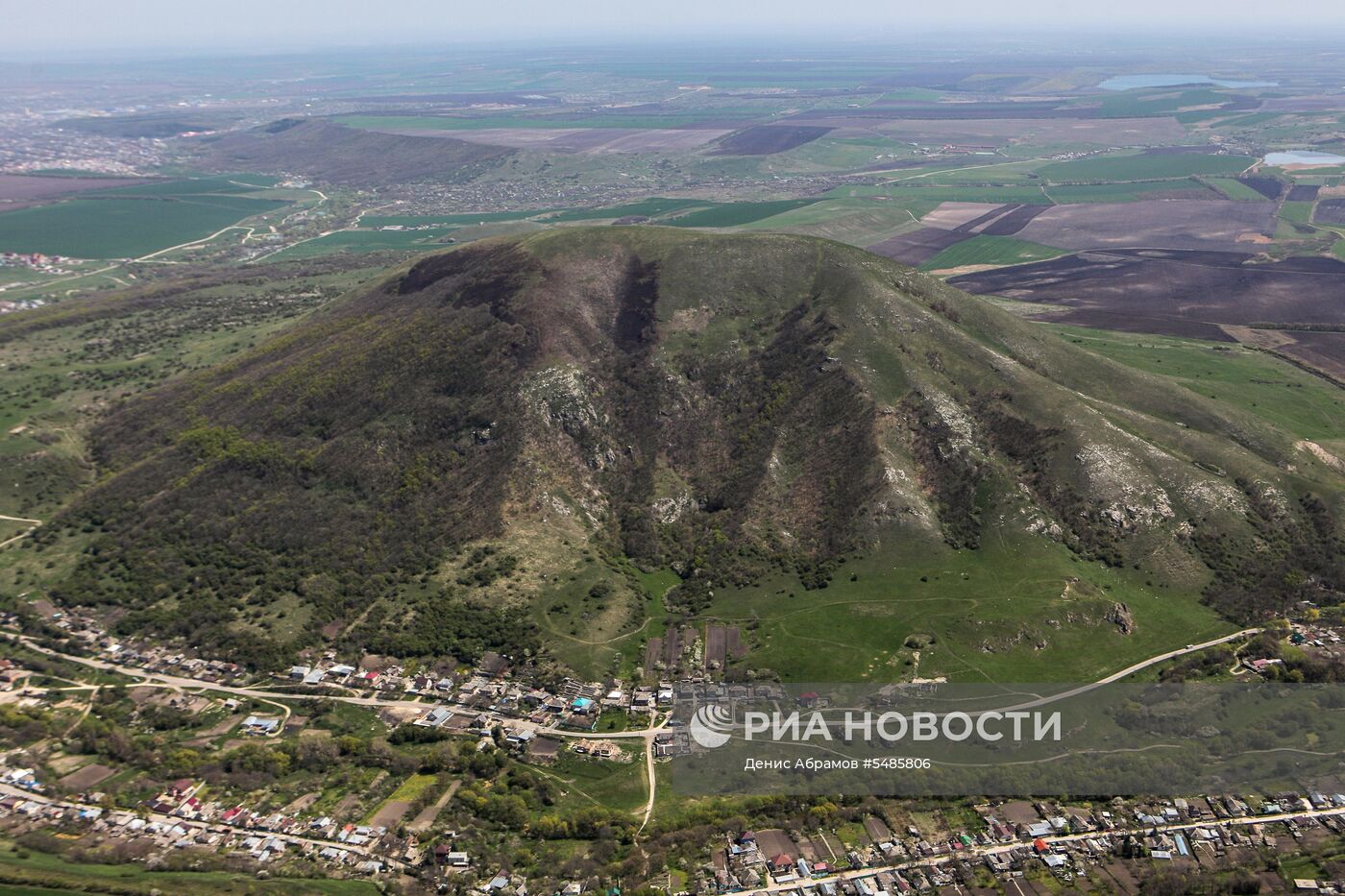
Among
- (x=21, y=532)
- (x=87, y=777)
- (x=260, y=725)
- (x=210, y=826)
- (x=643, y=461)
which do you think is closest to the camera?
(x=210, y=826)

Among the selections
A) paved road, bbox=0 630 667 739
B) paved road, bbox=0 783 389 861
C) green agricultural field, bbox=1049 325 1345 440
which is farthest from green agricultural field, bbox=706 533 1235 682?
green agricultural field, bbox=1049 325 1345 440

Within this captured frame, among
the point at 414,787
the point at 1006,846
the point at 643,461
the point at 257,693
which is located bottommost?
the point at 1006,846

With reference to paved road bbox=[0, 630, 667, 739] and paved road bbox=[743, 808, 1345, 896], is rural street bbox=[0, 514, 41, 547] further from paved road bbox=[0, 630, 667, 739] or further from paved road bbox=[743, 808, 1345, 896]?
paved road bbox=[743, 808, 1345, 896]

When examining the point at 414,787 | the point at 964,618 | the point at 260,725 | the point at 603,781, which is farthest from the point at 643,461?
the point at 260,725

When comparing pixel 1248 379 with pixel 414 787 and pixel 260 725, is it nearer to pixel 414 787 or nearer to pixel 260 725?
pixel 414 787

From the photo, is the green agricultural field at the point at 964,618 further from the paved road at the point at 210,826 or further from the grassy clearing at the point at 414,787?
the paved road at the point at 210,826

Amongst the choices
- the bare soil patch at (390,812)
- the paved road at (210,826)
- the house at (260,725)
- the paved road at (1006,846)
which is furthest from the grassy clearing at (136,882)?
the paved road at (1006,846)

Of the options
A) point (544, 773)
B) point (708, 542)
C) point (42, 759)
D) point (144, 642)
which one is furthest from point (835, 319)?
point (42, 759)
